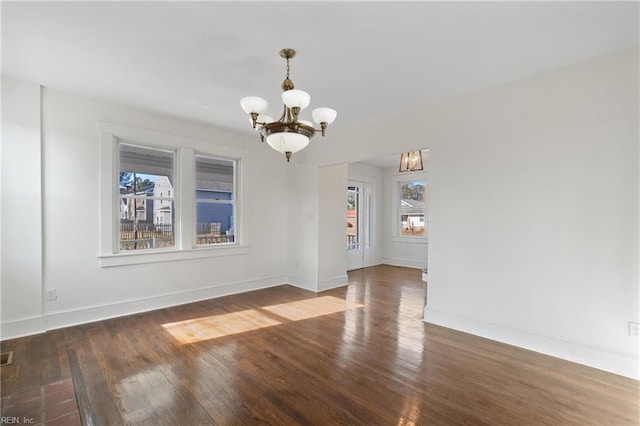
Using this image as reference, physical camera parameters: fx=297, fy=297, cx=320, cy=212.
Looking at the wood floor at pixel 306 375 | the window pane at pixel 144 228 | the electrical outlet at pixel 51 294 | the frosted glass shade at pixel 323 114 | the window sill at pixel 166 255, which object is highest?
the frosted glass shade at pixel 323 114

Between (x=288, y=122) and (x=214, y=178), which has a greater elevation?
(x=288, y=122)

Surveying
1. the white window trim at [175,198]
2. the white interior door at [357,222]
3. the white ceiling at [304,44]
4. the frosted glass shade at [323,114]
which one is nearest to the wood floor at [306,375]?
the white window trim at [175,198]

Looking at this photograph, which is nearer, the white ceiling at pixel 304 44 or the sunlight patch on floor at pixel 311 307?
the white ceiling at pixel 304 44

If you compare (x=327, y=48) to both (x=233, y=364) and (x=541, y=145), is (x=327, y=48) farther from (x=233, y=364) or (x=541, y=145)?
(x=233, y=364)

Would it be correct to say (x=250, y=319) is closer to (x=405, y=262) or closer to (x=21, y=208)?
(x=21, y=208)

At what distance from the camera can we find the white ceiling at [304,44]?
204cm

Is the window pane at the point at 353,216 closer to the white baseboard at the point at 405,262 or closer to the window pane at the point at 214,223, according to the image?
the white baseboard at the point at 405,262

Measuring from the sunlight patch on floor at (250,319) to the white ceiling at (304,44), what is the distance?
8.95 ft

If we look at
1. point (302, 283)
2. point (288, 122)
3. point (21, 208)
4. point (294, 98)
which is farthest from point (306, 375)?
point (21, 208)

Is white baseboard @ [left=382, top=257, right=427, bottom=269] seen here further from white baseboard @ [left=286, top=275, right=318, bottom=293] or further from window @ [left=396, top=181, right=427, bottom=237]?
white baseboard @ [left=286, top=275, right=318, bottom=293]

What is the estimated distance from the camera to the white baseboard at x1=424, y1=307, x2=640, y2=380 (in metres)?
2.48

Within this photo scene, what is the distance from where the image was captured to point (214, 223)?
4930 millimetres

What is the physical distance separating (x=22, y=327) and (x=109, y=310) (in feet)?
2.56

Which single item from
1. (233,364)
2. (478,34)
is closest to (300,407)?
(233,364)
